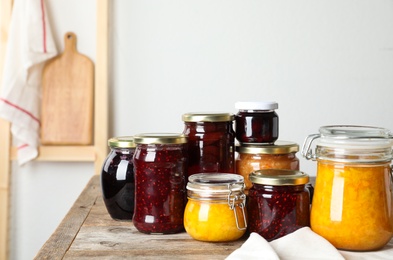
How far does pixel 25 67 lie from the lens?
2.42 meters

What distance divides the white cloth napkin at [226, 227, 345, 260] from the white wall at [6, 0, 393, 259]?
5.11 feet

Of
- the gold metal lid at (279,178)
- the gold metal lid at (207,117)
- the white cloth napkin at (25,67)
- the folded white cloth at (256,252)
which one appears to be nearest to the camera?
the folded white cloth at (256,252)

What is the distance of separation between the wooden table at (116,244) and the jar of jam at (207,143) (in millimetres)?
139

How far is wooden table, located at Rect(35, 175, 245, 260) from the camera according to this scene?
100cm

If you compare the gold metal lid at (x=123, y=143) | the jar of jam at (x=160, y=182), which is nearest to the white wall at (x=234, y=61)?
the gold metal lid at (x=123, y=143)

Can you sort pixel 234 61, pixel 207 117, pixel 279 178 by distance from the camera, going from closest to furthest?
1. pixel 279 178
2. pixel 207 117
3. pixel 234 61

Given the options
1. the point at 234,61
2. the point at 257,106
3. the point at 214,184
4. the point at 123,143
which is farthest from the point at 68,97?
the point at 214,184

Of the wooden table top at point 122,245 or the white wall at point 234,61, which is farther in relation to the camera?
the white wall at point 234,61

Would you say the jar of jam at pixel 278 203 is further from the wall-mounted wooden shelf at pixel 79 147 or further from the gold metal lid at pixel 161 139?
the wall-mounted wooden shelf at pixel 79 147

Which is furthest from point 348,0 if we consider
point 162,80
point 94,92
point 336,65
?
point 94,92

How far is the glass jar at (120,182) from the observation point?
1240 mm

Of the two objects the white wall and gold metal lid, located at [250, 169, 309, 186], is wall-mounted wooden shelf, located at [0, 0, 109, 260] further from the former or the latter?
gold metal lid, located at [250, 169, 309, 186]

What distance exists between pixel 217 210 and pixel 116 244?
19cm

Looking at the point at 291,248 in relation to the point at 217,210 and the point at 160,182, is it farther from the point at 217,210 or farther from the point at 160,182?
the point at 160,182
